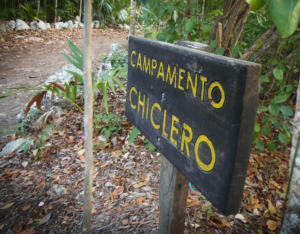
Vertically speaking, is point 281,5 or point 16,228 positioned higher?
point 281,5

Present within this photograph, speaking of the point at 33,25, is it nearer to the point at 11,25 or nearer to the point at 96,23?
the point at 11,25

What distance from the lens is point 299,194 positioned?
4.63ft

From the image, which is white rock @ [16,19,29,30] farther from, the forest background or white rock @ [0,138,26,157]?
white rock @ [0,138,26,157]

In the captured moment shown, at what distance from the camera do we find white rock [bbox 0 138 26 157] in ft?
10.1

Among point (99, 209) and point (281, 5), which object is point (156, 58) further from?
point (99, 209)

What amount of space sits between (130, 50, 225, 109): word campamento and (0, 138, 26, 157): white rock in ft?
8.70

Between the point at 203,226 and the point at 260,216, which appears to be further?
the point at 260,216

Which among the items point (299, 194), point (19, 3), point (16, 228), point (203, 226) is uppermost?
point (19, 3)

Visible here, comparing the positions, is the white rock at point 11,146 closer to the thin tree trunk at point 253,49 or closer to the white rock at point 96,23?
the thin tree trunk at point 253,49

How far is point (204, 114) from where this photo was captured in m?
0.77

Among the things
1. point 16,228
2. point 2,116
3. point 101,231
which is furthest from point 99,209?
point 2,116

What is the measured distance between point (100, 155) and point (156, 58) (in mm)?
1970

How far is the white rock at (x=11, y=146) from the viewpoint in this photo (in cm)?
309

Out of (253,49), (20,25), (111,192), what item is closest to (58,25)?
(20,25)
